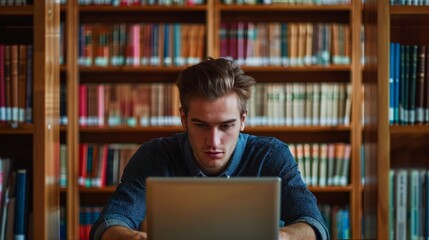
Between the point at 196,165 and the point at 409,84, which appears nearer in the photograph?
the point at 196,165

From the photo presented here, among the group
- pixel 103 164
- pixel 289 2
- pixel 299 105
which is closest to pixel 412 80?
pixel 299 105

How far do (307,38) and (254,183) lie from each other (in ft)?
8.20

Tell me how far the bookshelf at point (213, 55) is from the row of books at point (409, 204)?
154cm

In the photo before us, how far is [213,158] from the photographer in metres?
2.10

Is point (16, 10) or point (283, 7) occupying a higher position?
point (283, 7)

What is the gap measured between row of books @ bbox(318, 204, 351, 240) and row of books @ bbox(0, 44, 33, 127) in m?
1.99

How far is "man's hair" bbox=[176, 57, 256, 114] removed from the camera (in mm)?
2104

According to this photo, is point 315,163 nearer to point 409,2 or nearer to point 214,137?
point 409,2

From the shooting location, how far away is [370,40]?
2449 mm

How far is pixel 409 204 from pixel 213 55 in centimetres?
180

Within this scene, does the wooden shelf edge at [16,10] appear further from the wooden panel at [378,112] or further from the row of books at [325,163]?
the row of books at [325,163]

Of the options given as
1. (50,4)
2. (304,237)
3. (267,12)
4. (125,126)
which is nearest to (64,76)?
(125,126)

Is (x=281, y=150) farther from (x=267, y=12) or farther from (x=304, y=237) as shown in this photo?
(x=267, y=12)

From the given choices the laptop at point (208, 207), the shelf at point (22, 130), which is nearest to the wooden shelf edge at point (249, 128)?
the shelf at point (22, 130)
